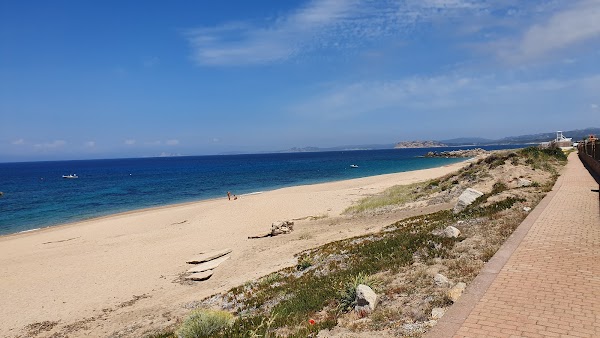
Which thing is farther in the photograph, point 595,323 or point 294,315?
point 294,315

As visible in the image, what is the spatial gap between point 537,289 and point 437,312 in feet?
6.21

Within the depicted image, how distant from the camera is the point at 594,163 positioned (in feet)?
78.1

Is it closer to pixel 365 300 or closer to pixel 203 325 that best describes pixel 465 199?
pixel 365 300

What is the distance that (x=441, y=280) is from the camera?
747 centimetres

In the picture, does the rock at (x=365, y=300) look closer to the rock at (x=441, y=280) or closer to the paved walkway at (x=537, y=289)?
the rock at (x=441, y=280)

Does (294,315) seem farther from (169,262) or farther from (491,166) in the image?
(491,166)

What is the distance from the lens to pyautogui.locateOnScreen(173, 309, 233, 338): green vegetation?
750 cm

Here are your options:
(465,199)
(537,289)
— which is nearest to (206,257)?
(465,199)

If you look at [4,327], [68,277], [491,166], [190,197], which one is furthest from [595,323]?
[190,197]

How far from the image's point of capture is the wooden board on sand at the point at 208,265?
15742 millimetres

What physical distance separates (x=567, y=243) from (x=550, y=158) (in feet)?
89.4

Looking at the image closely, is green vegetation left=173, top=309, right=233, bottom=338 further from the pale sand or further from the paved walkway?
the paved walkway

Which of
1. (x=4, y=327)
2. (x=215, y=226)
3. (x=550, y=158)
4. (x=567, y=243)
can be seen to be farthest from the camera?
(x=550, y=158)

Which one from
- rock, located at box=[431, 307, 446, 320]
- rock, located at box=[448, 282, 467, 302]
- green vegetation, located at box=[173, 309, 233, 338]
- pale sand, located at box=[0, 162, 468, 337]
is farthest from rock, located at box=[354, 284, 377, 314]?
pale sand, located at box=[0, 162, 468, 337]
